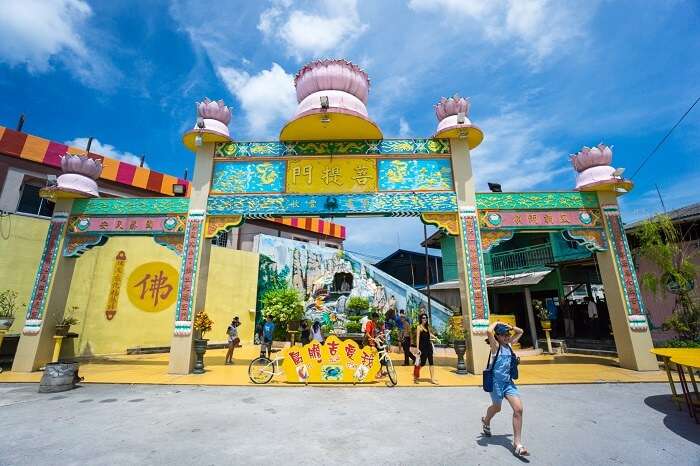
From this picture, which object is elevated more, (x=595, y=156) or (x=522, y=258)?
(x=595, y=156)

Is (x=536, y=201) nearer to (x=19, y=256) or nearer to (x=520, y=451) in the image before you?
(x=520, y=451)

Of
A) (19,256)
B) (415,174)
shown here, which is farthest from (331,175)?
(19,256)

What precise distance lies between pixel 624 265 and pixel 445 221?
497cm

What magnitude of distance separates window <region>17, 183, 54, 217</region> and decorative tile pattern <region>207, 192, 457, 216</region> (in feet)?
32.9

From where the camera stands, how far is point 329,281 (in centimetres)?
2038

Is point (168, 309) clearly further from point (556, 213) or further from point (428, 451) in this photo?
point (556, 213)

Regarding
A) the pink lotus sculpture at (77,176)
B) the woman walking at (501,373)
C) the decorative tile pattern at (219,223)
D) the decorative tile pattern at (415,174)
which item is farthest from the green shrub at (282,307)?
the woman walking at (501,373)

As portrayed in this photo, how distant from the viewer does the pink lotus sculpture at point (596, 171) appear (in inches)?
361

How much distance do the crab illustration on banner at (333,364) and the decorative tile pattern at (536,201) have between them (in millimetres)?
5323

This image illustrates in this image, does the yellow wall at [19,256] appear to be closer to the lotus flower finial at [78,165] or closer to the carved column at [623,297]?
the lotus flower finial at [78,165]

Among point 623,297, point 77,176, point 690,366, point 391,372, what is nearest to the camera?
point 690,366

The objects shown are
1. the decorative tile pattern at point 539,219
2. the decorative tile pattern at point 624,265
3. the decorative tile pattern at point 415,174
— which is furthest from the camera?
the decorative tile pattern at point 415,174

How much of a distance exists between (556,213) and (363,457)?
28.8 ft

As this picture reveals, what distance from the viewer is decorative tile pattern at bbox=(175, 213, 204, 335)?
8.73 meters
